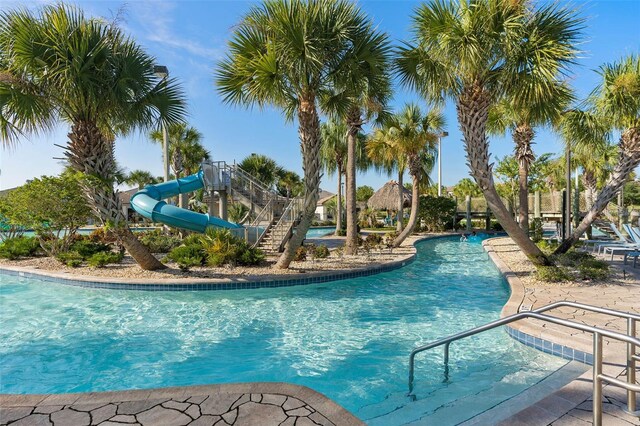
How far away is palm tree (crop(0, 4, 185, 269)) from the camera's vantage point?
790 cm

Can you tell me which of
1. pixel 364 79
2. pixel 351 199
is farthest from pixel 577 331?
pixel 351 199

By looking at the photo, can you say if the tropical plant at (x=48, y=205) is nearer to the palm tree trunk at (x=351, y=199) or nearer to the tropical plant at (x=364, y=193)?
the palm tree trunk at (x=351, y=199)

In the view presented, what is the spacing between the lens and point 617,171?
9.88m

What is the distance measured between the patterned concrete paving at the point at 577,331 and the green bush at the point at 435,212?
1522 centimetres

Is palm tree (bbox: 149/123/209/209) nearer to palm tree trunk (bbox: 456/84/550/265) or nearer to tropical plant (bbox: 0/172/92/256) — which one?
tropical plant (bbox: 0/172/92/256)

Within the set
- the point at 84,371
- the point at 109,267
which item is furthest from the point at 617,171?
the point at 109,267

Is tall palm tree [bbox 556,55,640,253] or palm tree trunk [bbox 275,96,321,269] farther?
palm tree trunk [bbox 275,96,321,269]

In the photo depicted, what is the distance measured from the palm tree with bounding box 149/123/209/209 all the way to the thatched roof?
14.0m

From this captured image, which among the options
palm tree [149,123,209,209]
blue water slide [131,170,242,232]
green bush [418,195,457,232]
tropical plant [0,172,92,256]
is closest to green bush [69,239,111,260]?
tropical plant [0,172,92,256]

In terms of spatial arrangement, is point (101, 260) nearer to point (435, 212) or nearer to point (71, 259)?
point (71, 259)

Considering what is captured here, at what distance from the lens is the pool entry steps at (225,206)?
41.9ft

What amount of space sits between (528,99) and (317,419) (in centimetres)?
898

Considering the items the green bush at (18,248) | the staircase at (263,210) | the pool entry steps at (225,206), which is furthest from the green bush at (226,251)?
A: the green bush at (18,248)

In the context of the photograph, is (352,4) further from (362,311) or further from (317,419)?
(317,419)
